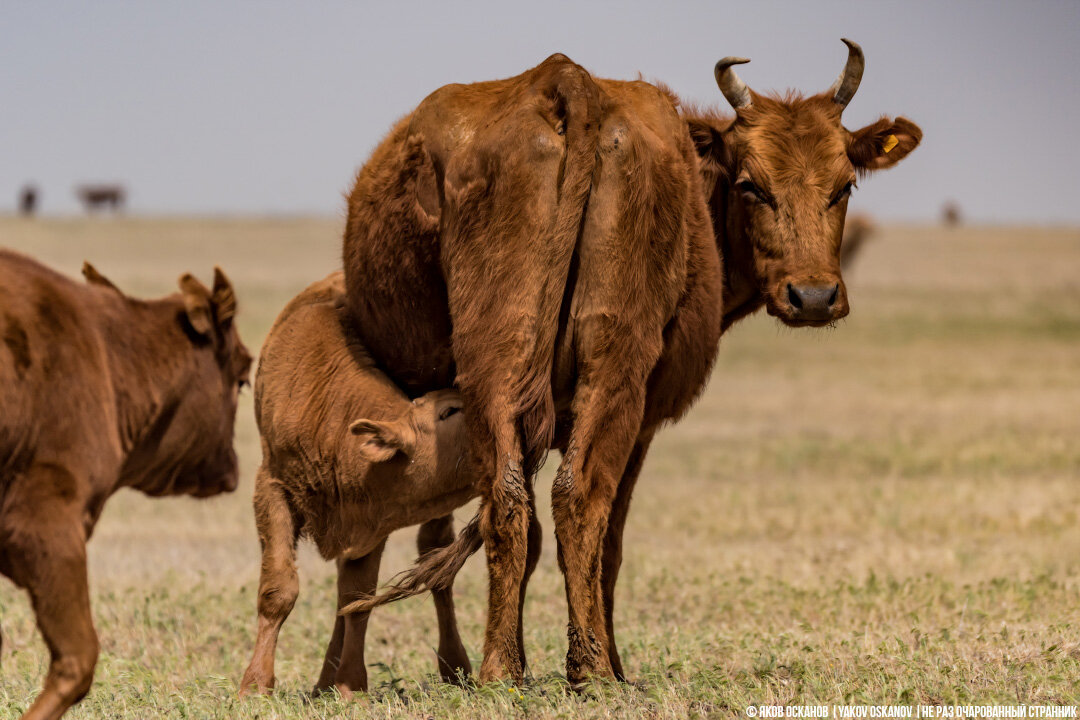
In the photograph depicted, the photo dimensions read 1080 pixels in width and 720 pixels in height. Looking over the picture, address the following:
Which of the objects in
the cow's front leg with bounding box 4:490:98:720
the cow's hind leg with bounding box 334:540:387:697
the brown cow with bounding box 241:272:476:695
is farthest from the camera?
the cow's hind leg with bounding box 334:540:387:697

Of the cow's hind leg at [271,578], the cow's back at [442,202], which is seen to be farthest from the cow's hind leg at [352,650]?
the cow's back at [442,202]

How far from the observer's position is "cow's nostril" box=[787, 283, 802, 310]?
5.87 m

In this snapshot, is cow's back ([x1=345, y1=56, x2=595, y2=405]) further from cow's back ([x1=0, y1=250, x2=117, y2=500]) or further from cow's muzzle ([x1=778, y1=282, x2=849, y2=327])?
cow's back ([x1=0, y1=250, x2=117, y2=500])

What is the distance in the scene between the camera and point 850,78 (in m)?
6.30

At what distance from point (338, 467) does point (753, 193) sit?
88.2 inches

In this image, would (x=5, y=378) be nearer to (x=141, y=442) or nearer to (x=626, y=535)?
(x=141, y=442)

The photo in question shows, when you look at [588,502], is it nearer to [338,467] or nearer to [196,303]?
[338,467]

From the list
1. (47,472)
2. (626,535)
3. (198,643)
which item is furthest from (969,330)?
(47,472)

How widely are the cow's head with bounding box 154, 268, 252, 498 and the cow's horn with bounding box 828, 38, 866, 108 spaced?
295 centimetres

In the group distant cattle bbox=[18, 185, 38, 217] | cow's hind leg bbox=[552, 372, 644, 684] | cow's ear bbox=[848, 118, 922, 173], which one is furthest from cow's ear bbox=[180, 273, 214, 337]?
distant cattle bbox=[18, 185, 38, 217]

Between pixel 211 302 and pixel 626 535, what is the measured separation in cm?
761

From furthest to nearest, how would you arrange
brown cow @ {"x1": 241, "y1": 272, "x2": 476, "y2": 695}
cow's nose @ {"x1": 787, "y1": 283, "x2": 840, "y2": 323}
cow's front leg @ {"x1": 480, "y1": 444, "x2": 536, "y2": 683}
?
cow's nose @ {"x1": 787, "y1": 283, "x2": 840, "y2": 323} → brown cow @ {"x1": 241, "y1": 272, "x2": 476, "y2": 695} → cow's front leg @ {"x1": 480, "y1": 444, "x2": 536, "y2": 683}

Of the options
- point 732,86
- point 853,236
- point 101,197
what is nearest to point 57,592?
point 732,86

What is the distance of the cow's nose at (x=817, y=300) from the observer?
5816mm
